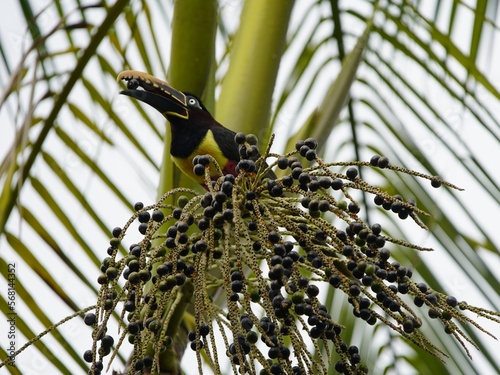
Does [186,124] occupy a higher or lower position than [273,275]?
higher

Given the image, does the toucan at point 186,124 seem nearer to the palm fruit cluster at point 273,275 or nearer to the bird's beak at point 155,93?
the bird's beak at point 155,93

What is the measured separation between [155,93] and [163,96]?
4 cm

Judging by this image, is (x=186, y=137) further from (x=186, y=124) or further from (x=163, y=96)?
(x=163, y=96)

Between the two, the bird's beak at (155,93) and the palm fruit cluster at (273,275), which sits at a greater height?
the bird's beak at (155,93)

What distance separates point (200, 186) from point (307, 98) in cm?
52

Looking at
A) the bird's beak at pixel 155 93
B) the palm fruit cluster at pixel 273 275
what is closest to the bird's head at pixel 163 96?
the bird's beak at pixel 155 93

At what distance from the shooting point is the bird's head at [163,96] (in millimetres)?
1715

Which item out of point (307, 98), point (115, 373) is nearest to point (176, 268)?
point (115, 373)

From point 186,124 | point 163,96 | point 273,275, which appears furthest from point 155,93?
point 273,275

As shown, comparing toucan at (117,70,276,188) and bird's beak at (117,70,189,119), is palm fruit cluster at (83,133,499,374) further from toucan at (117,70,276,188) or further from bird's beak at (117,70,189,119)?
bird's beak at (117,70,189,119)

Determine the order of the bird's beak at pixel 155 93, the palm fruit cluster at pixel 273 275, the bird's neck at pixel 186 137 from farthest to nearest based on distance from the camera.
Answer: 1. the bird's neck at pixel 186 137
2. the bird's beak at pixel 155 93
3. the palm fruit cluster at pixel 273 275

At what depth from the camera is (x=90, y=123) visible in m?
2.01

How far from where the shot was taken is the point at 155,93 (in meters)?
1.82

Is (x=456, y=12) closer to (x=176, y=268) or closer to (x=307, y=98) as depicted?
(x=307, y=98)
